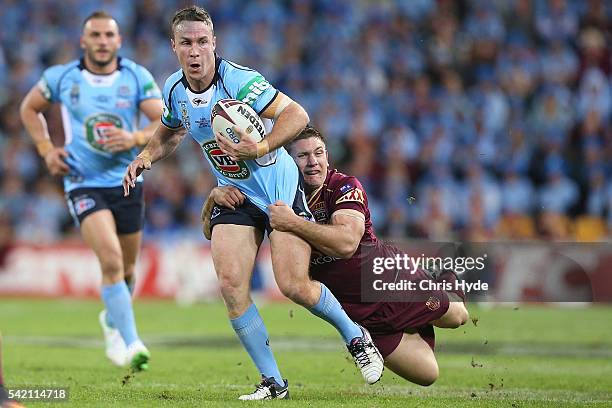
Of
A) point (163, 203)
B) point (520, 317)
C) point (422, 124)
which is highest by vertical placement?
point (422, 124)

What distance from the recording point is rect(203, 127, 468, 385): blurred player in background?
23.3ft

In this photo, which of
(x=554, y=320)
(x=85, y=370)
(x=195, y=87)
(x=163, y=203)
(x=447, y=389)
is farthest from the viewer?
(x=163, y=203)

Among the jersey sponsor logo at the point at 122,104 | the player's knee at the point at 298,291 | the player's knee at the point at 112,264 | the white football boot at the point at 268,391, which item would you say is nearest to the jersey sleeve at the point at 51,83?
the jersey sponsor logo at the point at 122,104

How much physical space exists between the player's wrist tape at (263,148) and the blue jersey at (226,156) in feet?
0.80

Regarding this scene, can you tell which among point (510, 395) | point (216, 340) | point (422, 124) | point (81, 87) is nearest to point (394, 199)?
point (422, 124)

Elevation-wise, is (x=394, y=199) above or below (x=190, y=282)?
above

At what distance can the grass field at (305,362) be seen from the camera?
7219 millimetres

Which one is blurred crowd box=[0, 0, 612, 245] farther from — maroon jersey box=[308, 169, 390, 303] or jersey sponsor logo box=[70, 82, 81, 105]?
maroon jersey box=[308, 169, 390, 303]

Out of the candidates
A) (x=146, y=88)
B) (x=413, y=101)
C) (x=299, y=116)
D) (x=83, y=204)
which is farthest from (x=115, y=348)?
(x=413, y=101)

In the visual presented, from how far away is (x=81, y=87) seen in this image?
9688 millimetres

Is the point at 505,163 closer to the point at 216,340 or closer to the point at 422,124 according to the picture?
the point at 422,124

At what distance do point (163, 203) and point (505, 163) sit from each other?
6.21m

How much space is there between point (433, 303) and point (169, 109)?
7.77ft

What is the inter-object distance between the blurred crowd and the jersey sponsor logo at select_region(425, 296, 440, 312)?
367 inches
